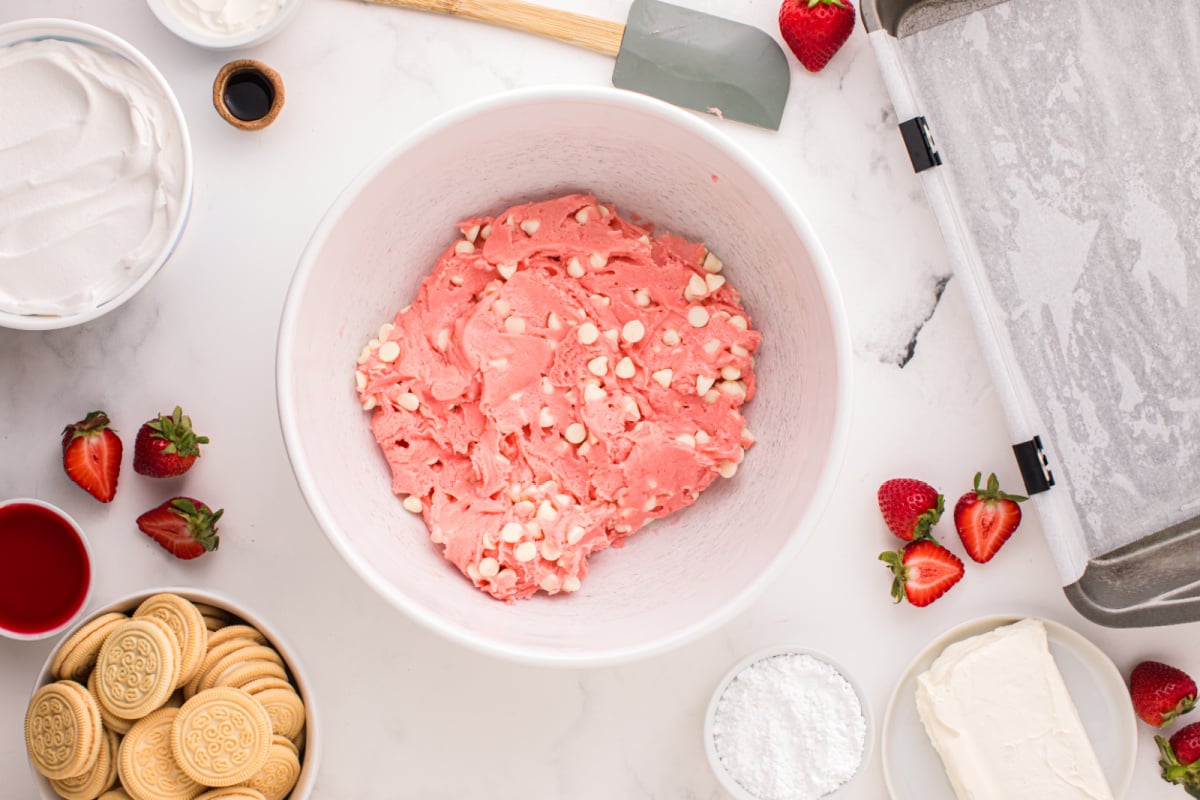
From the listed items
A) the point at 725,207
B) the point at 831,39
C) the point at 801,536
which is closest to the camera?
the point at 801,536

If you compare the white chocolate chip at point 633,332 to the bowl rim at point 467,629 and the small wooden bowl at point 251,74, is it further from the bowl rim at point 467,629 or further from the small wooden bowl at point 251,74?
the small wooden bowl at point 251,74

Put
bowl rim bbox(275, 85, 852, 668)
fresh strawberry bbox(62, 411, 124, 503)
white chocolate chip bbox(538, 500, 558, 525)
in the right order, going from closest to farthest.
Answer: bowl rim bbox(275, 85, 852, 668) < white chocolate chip bbox(538, 500, 558, 525) < fresh strawberry bbox(62, 411, 124, 503)

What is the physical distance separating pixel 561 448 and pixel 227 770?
24.0 inches

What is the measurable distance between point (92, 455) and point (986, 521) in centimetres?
136

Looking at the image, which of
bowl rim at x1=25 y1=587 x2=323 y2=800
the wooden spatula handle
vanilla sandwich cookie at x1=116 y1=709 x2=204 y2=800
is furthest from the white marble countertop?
vanilla sandwich cookie at x1=116 y1=709 x2=204 y2=800

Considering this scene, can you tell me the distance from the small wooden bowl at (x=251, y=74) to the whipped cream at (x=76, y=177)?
0.08m

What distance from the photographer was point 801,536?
1.20m

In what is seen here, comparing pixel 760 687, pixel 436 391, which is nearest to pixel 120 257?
pixel 436 391

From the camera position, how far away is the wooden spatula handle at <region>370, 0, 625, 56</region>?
4.84 ft

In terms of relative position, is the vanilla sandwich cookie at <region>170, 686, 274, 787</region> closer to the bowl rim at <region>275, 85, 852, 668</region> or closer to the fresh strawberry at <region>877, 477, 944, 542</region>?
the bowl rim at <region>275, 85, 852, 668</region>

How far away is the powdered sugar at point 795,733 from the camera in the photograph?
1428mm

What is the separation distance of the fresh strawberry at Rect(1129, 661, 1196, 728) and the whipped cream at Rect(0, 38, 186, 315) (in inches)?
63.5

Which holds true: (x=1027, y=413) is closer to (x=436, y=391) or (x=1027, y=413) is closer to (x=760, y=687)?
(x=760, y=687)

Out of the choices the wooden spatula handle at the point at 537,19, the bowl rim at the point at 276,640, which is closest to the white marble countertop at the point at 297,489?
the wooden spatula handle at the point at 537,19
